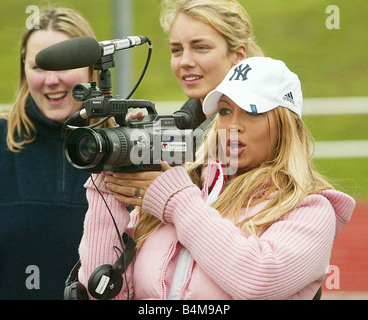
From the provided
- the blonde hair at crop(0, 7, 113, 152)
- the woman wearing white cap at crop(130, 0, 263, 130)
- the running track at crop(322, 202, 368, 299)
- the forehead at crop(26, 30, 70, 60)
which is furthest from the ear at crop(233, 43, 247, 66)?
the running track at crop(322, 202, 368, 299)

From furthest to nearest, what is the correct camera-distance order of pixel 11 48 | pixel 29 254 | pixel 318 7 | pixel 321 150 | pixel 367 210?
pixel 318 7 → pixel 11 48 → pixel 321 150 → pixel 367 210 → pixel 29 254

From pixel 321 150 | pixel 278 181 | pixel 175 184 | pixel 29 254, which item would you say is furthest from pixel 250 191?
pixel 321 150

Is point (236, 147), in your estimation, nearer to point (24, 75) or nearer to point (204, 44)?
point (204, 44)

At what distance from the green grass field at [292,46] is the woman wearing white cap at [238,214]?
717 centimetres

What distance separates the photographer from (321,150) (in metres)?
8.77

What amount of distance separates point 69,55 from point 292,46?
8599 mm

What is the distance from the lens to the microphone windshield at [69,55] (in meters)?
2.11

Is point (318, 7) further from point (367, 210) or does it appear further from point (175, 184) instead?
point (175, 184)

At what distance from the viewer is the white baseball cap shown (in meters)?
2.17

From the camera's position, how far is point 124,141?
211 centimetres

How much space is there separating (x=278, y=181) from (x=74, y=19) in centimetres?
138

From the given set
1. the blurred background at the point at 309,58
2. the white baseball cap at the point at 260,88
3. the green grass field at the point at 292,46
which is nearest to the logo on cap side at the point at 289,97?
the white baseball cap at the point at 260,88

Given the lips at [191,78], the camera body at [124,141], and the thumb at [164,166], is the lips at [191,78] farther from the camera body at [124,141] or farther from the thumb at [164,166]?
the thumb at [164,166]
